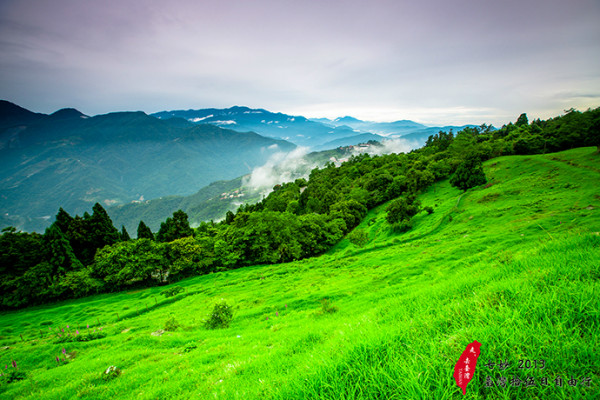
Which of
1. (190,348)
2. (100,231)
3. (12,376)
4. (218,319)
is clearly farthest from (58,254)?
(190,348)

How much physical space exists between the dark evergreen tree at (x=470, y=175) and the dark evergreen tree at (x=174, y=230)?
81.8 metres

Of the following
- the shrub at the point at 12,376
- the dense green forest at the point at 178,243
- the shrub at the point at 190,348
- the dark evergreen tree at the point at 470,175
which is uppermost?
the dark evergreen tree at the point at 470,175

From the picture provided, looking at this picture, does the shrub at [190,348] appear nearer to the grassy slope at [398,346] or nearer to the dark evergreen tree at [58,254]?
the grassy slope at [398,346]

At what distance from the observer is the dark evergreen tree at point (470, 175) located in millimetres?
61250

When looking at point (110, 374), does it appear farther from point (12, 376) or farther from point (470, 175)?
point (470, 175)

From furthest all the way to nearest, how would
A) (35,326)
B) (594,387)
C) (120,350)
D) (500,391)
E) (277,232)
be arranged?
(277,232)
(35,326)
(120,350)
(500,391)
(594,387)

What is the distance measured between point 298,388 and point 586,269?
5.24 meters

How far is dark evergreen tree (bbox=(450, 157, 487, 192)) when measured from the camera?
Result: 61.2 meters

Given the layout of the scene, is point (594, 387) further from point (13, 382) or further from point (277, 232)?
point (277, 232)

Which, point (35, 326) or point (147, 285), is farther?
point (147, 285)

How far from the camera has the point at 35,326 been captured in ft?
103

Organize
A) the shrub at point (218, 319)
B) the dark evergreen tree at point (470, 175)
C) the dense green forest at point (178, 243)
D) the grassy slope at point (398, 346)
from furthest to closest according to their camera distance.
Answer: the dark evergreen tree at point (470, 175) → the dense green forest at point (178, 243) → the shrub at point (218, 319) → the grassy slope at point (398, 346)

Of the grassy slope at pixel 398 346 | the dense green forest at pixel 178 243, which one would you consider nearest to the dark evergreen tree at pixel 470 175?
the dense green forest at pixel 178 243

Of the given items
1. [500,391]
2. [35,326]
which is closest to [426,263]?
[500,391]
